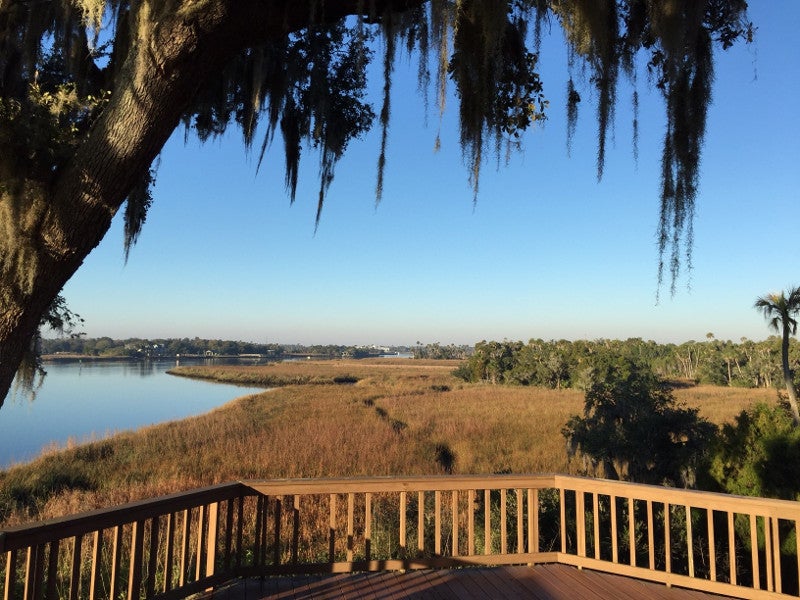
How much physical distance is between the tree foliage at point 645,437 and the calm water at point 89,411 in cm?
1322

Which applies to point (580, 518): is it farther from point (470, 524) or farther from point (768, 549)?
point (768, 549)

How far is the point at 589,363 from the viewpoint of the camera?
37.5 meters

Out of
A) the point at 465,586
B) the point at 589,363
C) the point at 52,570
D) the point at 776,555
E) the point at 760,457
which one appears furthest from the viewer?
the point at 589,363

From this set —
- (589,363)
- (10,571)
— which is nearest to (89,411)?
(589,363)

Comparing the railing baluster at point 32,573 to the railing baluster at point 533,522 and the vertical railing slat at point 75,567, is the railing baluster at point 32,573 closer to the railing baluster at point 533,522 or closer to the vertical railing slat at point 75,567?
the vertical railing slat at point 75,567

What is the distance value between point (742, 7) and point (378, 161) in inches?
82.5

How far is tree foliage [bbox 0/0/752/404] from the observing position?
215 cm

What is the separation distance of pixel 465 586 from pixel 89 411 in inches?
1504

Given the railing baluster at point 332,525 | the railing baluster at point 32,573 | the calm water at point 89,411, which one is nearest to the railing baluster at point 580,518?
the railing baluster at point 332,525

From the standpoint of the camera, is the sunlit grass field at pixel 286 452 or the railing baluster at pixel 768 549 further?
the sunlit grass field at pixel 286 452

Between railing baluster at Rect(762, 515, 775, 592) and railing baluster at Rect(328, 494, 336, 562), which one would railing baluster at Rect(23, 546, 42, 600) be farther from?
railing baluster at Rect(762, 515, 775, 592)

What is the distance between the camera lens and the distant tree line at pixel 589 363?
40469 mm

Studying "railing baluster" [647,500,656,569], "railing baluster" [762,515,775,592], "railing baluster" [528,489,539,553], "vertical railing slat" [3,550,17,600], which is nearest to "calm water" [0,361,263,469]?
"vertical railing slat" [3,550,17,600]

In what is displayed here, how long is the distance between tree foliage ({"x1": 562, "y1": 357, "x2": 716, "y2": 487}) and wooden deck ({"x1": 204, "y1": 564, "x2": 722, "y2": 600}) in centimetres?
629
